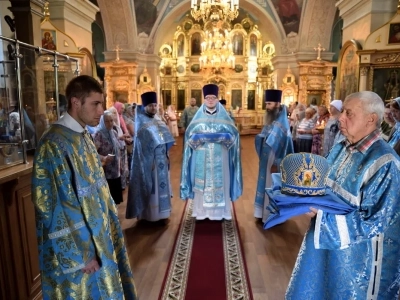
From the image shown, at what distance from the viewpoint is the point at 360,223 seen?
163cm

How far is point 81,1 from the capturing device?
9805mm

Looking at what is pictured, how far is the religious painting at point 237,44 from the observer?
20.0 metres

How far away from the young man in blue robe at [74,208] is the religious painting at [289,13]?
51.9ft

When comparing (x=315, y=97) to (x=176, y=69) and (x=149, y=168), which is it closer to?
(x=176, y=69)

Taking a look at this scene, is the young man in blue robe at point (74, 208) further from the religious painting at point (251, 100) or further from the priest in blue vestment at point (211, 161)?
the religious painting at point (251, 100)

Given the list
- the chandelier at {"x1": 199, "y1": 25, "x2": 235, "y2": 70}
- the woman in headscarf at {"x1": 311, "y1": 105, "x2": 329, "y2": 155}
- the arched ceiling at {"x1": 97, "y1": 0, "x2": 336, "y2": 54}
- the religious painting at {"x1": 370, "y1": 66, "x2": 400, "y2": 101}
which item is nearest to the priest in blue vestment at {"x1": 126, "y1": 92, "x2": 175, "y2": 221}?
the woman in headscarf at {"x1": 311, "y1": 105, "x2": 329, "y2": 155}

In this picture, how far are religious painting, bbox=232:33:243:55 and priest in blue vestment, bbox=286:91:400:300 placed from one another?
63.4ft

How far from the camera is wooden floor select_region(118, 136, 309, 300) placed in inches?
122

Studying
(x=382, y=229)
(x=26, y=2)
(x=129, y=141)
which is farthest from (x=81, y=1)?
(x=382, y=229)

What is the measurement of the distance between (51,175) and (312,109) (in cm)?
678

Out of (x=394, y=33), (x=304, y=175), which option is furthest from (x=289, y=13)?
(x=304, y=175)

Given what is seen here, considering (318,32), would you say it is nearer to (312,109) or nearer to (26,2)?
(312,109)

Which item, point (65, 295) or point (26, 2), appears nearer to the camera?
point (65, 295)

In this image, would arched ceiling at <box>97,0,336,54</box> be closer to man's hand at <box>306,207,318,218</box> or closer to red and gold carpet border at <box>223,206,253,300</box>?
red and gold carpet border at <box>223,206,253,300</box>
